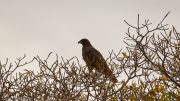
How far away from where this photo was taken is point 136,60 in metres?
6.85

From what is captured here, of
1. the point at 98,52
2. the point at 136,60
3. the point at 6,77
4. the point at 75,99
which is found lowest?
the point at 75,99

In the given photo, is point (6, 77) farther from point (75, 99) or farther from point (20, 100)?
point (75, 99)

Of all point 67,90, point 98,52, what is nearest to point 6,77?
point 67,90

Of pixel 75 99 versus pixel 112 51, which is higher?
pixel 112 51

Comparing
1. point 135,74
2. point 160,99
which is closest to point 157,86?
point 160,99

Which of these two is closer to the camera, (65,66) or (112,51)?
(65,66)

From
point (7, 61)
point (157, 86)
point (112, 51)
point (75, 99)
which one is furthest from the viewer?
point (157, 86)

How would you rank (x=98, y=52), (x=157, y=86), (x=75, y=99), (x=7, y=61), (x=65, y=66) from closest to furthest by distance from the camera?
(x=75, y=99) → (x=7, y=61) → (x=65, y=66) → (x=157, y=86) → (x=98, y=52)

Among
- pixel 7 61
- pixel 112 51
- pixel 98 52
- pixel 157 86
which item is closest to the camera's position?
pixel 7 61

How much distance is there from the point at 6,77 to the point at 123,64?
7.34ft

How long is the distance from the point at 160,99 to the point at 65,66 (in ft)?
6.53

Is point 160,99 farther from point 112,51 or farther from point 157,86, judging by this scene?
point 112,51

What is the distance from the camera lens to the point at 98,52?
12859 millimetres

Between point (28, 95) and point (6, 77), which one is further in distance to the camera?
point (28, 95)
